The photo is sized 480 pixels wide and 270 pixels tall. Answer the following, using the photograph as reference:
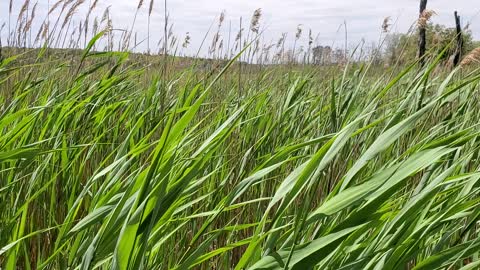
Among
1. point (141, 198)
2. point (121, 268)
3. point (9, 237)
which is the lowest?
point (9, 237)

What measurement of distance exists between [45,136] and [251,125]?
0.71 meters

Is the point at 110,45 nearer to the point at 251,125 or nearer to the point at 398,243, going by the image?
the point at 251,125

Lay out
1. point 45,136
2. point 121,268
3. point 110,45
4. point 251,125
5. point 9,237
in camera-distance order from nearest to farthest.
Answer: point 121,268
point 9,237
point 45,136
point 251,125
point 110,45

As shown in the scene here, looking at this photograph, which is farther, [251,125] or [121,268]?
[251,125]

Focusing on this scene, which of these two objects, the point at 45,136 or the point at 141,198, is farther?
the point at 45,136

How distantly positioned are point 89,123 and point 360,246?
4.20ft

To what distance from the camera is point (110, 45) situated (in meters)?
3.72

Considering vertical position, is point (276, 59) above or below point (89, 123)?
above

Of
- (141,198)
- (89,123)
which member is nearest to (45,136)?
(89,123)

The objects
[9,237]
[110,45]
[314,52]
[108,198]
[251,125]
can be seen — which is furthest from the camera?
[314,52]

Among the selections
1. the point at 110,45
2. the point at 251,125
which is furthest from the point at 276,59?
the point at 251,125

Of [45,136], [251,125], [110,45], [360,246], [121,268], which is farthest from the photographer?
[110,45]

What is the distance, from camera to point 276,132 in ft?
6.10

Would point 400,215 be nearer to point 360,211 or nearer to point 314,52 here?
point 360,211
